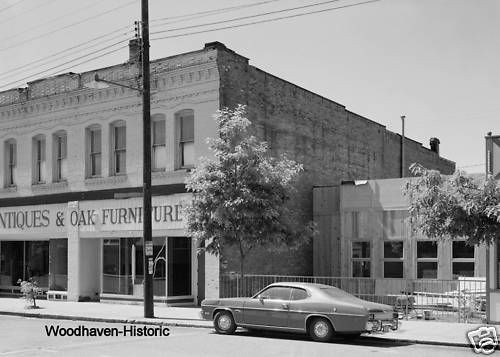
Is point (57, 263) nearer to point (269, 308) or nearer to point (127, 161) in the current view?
point (127, 161)

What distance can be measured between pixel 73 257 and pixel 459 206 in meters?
16.8

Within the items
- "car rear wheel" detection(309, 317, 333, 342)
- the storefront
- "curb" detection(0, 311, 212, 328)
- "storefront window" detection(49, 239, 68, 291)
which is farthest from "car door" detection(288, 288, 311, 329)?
"storefront window" detection(49, 239, 68, 291)

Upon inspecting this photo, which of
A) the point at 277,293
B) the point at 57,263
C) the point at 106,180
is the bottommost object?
the point at 57,263

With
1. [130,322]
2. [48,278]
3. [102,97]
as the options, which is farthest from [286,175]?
[48,278]

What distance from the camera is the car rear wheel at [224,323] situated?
16672 millimetres

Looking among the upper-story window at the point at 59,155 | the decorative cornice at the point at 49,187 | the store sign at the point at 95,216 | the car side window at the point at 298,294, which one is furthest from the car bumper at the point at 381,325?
the upper-story window at the point at 59,155

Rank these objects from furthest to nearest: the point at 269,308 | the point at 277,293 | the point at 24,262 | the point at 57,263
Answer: the point at 24,262
the point at 57,263
the point at 277,293
the point at 269,308

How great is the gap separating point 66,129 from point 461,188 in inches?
693

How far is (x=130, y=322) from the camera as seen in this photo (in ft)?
65.1

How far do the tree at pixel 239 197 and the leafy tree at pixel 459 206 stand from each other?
445cm

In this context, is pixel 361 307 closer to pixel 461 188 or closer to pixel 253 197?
pixel 461 188

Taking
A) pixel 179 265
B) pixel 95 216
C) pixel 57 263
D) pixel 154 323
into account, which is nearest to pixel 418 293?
pixel 154 323

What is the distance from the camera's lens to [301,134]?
28.4m

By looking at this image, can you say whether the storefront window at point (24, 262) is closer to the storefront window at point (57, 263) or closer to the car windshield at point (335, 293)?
the storefront window at point (57, 263)
